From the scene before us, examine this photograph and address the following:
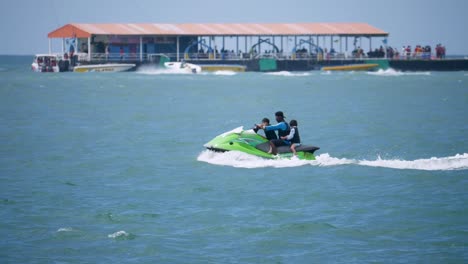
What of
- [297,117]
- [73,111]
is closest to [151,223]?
[297,117]

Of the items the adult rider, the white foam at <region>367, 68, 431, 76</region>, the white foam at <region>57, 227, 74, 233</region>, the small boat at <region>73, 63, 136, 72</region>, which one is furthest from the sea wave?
the white foam at <region>367, 68, 431, 76</region>

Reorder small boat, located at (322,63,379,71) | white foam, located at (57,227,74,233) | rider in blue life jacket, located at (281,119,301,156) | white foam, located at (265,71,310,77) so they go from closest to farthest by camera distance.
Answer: white foam, located at (57,227,74,233)
rider in blue life jacket, located at (281,119,301,156)
white foam, located at (265,71,310,77)
small boat, located at (322,63,379,71)

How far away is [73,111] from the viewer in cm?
4947

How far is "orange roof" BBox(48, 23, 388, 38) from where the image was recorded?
317ft

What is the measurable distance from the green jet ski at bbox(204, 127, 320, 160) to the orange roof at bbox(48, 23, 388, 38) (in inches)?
2788

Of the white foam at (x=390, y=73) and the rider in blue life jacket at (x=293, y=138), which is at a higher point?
the rider in blue life jacket at (x=293, y=138)

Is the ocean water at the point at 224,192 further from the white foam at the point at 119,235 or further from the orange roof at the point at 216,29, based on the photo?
the orange roof at the point at 216,29

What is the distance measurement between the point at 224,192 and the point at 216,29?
79882 mm

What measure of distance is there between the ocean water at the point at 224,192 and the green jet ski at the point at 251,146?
258mm

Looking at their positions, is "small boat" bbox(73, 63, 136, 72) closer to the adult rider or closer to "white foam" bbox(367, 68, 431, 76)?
"white foam" bbox(367, 68, 431, 76)

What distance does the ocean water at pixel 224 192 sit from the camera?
1709 centimetres

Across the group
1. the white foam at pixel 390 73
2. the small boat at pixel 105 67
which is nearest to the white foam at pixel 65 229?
the small boat at pixel 105 67

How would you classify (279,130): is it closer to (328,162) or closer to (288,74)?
(328,162)

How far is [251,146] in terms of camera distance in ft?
84.5
